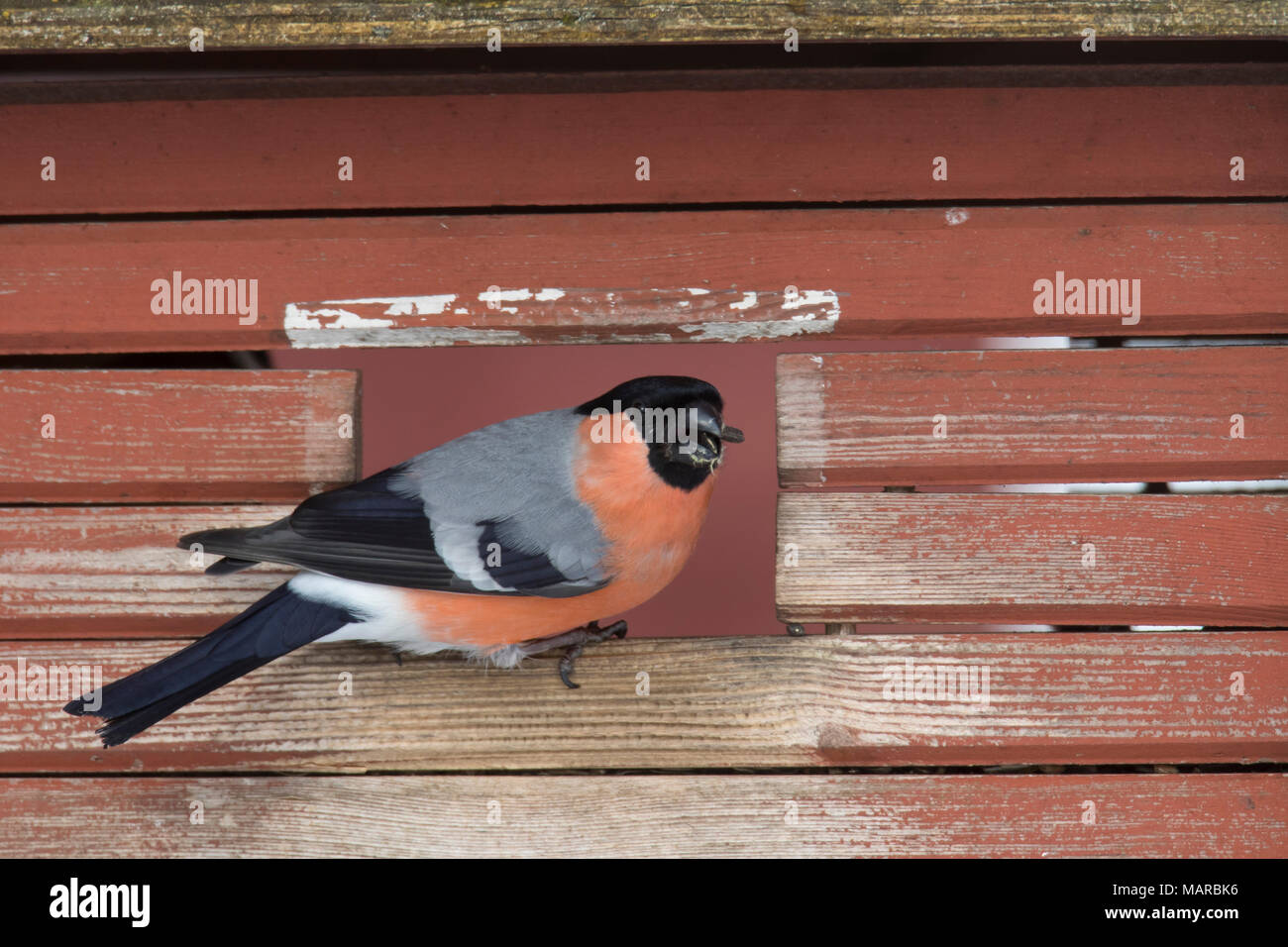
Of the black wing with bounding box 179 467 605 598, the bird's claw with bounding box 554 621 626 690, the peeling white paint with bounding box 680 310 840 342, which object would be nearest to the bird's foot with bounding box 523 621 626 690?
the bird's claw with bounding box 554 621 626 690

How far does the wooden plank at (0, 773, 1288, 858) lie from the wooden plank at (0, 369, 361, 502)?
1.67 feet

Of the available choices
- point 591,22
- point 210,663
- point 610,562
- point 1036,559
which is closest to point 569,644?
point 610,562

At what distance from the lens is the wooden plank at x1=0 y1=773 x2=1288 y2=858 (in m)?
1.62

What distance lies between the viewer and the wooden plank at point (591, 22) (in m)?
1.31

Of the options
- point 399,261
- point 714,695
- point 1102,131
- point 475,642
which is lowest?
point 714,695

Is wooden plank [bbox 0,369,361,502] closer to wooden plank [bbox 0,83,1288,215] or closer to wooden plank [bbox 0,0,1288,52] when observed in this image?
wooden plank [bbox 0,83,1288,215]

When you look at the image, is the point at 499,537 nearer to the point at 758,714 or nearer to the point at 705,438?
the point at 705,438

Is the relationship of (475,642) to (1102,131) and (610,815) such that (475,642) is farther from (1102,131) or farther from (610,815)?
(1102,131)

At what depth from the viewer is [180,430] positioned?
1624 mm

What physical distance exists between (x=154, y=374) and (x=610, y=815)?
3.47ft

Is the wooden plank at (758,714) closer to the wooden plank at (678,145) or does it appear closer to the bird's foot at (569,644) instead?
the bird's foot at (569,644)

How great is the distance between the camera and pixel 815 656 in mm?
1627

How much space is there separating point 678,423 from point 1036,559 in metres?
0.64

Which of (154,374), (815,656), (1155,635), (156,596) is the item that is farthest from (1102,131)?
(156,596)
